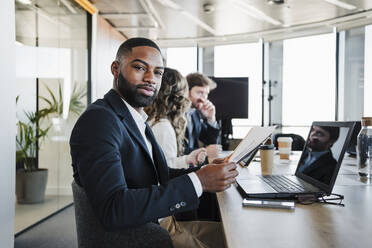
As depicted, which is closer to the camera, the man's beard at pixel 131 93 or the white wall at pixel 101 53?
the man's beard at pixel 131 93

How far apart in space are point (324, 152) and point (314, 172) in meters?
0.11

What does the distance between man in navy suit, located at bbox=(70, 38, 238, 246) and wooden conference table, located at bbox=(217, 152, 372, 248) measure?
0.15m

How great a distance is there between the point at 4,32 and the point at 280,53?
652 cm

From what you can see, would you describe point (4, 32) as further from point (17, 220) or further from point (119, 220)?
point (119, 220)

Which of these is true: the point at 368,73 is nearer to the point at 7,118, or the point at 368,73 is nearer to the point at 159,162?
the point at 159,162

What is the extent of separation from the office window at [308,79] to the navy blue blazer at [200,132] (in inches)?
165

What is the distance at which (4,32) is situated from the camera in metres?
2.51

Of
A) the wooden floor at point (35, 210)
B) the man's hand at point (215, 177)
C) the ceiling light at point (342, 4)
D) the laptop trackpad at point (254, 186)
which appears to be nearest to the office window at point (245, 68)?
the ceiling light at point (342, 4)

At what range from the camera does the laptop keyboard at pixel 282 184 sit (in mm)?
1380

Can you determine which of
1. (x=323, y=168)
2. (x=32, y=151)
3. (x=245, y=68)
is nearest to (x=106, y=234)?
(x=323, y=168)

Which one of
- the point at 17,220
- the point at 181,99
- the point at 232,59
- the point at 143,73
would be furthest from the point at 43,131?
the point at 232,59

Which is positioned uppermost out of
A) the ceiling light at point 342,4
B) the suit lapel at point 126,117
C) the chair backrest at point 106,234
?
the ceiling light at point 342,4

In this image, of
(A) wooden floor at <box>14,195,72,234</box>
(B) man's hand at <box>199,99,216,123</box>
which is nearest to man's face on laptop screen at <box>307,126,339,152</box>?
(B) man's hand at <box>199,99,216,123</box>

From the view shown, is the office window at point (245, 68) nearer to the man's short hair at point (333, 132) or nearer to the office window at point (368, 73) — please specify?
the office window at point (368, 73)
